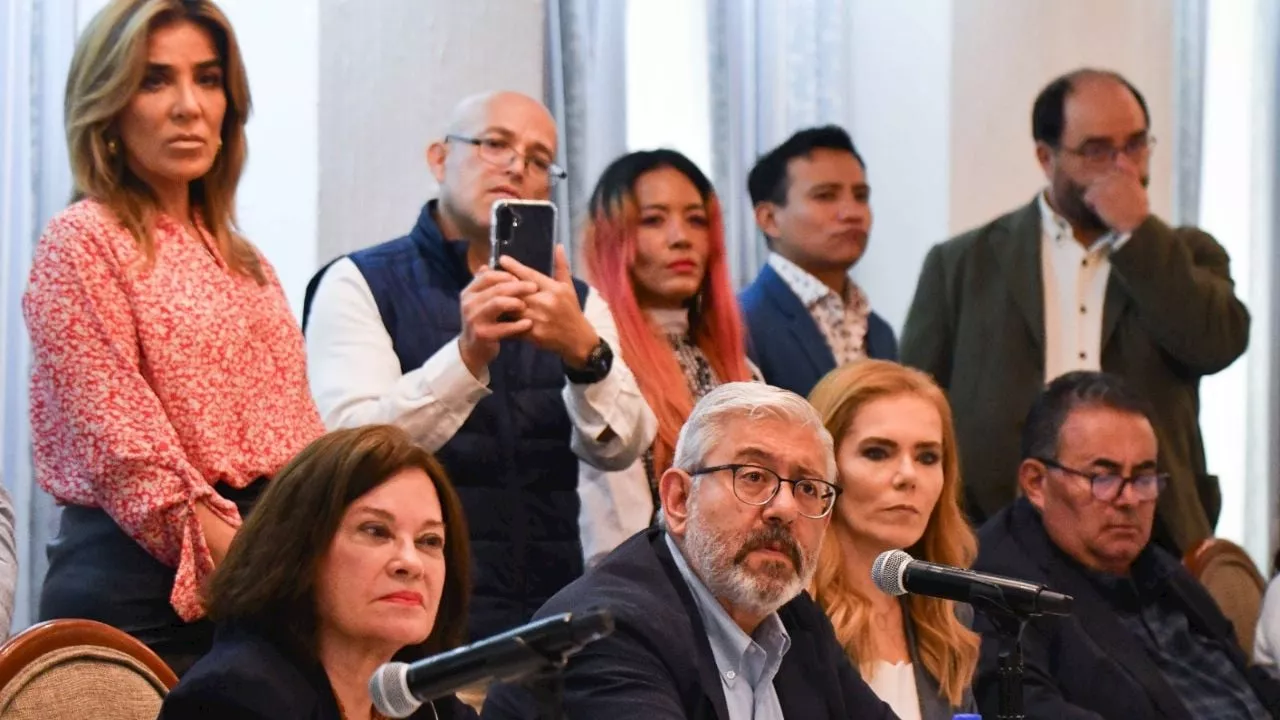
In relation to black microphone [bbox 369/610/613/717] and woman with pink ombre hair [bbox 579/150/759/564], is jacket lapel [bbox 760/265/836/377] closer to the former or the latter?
woman with pink ombre hair [bbox 579/150/759/564]

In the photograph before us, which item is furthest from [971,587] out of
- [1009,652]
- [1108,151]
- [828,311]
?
[1108,151]

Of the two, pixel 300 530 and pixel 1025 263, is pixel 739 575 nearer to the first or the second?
pixel 300 530

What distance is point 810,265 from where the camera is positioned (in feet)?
14.5

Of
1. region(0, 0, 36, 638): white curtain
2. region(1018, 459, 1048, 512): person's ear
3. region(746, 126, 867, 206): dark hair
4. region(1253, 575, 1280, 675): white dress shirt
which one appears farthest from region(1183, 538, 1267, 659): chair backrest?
region(0, 0, 36, 638): white curtain

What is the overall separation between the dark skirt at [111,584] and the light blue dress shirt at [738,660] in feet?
2.41

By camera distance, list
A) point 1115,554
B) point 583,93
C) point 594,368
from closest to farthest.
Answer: point 594,368
point 1115,554
point 583,93

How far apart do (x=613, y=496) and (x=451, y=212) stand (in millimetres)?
622

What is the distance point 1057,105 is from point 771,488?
6.66 feet

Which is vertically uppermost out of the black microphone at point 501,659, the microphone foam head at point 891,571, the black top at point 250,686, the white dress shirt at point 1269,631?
the black microphone at point 501,659

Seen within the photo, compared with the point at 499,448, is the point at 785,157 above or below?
above

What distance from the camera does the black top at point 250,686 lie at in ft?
7.63

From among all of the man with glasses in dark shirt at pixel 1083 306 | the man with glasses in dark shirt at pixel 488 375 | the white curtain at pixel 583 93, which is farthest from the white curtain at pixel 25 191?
Answer: the man with glasses in dark shirt at pixel 1083 306

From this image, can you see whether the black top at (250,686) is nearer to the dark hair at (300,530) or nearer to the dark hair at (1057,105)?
the dark hair at (300,530)

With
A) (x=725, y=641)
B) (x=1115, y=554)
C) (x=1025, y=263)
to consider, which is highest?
(x=1025, y=263)
